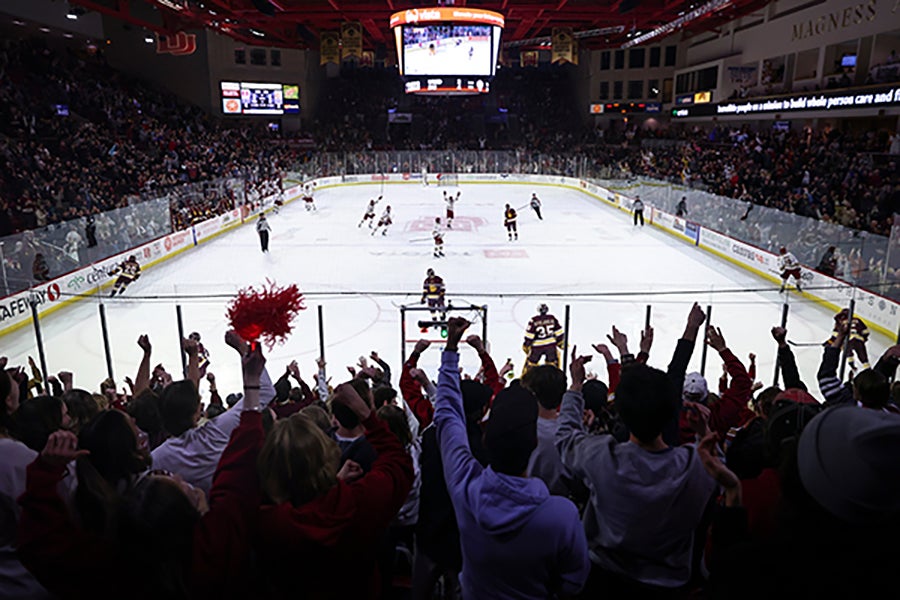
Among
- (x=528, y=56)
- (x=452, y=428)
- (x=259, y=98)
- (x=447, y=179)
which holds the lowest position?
(x=447, y=179)

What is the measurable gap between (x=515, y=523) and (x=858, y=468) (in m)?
0.86

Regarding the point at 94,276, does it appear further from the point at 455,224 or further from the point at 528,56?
the point at 528,56

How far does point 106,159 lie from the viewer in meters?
21.8

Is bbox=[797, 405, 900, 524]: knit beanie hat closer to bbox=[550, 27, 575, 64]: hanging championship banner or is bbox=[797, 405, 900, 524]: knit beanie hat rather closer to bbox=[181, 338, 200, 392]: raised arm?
bbox=[181, 338, 200, 392]: raised arm

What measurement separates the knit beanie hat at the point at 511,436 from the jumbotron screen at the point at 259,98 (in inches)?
1462

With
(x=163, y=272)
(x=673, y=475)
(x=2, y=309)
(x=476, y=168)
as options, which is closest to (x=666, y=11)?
(x=476, y=168)

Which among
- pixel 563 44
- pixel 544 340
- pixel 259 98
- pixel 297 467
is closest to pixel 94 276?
pixel 544 340

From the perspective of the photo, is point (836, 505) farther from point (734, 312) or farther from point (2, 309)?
point (2, 309)

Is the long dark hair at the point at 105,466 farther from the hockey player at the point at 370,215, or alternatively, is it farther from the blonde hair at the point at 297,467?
the hockey player at the point at 370,215

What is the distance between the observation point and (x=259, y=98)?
36531 mm

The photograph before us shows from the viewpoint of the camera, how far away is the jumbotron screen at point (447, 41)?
75.9ft

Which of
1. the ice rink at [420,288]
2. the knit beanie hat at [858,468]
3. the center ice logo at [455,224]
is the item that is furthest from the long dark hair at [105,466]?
the center ice logo at [455,224]

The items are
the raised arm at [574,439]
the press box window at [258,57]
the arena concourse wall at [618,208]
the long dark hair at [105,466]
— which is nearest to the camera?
the long dark hair at [105,466]

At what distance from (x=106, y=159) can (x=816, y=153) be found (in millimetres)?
23290
